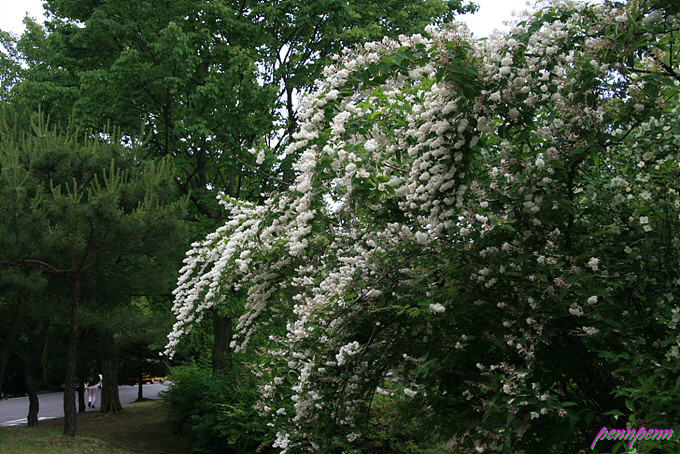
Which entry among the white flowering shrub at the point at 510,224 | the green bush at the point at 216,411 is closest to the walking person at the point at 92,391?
the green bush at the point at 216,411

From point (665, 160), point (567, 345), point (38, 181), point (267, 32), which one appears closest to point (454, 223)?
point (567, 345)

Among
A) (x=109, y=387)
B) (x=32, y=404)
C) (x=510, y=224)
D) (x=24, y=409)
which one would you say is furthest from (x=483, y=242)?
(x=24, y=409)

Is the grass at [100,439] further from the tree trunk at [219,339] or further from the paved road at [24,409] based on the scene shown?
the paved road at [24,409]

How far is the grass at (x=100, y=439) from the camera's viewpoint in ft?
33.9

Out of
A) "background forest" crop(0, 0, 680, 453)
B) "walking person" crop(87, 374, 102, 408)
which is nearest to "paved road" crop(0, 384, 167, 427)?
"walking person" crop(87, 374, 102, 408)

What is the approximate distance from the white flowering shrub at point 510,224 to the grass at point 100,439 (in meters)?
8.82

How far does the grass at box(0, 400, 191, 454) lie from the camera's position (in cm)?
1032

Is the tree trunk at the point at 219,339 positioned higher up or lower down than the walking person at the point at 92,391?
higher up

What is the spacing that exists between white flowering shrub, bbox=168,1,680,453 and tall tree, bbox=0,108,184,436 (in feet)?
25.1

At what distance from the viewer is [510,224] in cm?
286

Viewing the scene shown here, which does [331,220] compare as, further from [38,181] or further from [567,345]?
[38,181]

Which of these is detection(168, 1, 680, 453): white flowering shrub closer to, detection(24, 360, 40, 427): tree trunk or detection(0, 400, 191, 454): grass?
detection(0, 400, 191, 454): grass

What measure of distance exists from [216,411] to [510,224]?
7.96 m

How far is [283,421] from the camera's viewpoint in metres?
4.40
